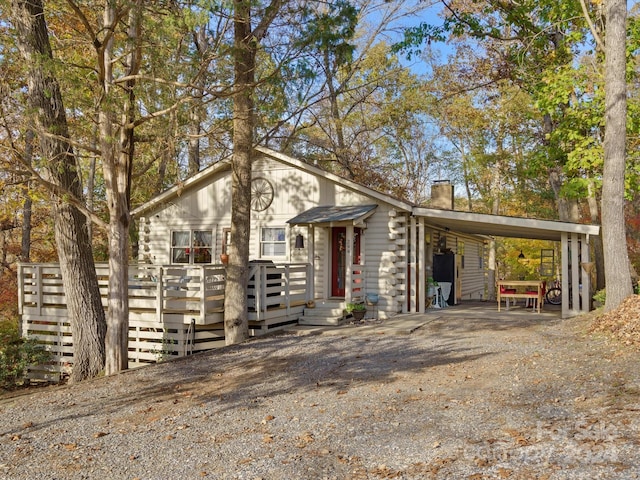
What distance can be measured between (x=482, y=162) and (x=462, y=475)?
23662mm

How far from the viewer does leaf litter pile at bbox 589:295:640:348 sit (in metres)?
8.14

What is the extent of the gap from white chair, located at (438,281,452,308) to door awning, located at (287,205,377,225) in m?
4.42

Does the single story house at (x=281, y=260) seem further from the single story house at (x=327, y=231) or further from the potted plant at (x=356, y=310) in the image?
the potted plant at (x=356, y=310)

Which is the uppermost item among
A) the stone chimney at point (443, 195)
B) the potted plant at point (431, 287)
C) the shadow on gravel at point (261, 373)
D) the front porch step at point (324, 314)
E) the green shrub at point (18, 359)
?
the stone chimney at point (443, 195)

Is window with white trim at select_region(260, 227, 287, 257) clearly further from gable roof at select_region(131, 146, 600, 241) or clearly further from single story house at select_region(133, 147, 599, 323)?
gable roof at select_region(131, 146, 600, 241)

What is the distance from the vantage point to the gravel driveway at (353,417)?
13.9 feet

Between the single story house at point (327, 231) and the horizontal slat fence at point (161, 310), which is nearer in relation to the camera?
the horizontal slat fence at point (161, 310)

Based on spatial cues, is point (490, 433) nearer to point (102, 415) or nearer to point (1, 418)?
point (102, 415)

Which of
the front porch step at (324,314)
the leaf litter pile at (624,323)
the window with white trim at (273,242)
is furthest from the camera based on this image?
the window with white trim at (273,242)

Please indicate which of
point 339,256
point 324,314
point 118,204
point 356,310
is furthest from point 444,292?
point 118,204

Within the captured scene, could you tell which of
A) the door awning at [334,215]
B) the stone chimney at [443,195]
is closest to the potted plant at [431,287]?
the stone chimney at [443,195]

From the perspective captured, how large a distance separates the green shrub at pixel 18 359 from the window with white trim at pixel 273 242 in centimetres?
611

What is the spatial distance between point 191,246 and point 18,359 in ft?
18.6

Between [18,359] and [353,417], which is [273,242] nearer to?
[18,359]
